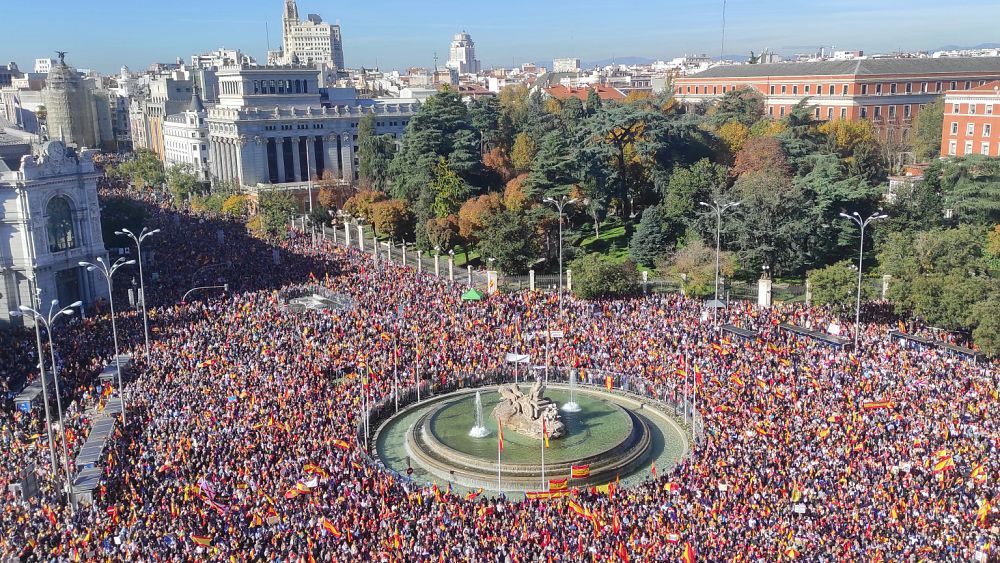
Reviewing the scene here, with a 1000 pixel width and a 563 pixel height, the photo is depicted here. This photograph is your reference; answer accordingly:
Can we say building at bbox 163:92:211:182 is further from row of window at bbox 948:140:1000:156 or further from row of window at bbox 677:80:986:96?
row of window at bbox 948:140:1000:156

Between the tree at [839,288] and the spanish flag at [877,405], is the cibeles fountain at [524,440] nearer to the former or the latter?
the spanish flag at [877,405]

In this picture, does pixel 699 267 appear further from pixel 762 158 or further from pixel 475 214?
pixel 475 214

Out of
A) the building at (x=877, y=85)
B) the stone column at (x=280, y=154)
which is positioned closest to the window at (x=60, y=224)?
the stone column at (x=280, y=154)

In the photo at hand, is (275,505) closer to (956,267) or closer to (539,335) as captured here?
(539,335)

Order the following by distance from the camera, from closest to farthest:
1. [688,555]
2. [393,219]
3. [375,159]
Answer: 1. [688,555]
2. [393,219]
3. [375,159]

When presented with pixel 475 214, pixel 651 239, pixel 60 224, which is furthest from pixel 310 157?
pixel 651 239

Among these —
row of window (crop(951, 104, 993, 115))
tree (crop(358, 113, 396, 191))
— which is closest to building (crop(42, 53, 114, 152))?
tree (crop(358, 113, 396, 191))
